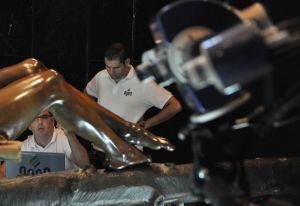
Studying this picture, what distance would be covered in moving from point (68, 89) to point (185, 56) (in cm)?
104

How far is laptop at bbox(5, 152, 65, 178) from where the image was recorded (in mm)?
2652

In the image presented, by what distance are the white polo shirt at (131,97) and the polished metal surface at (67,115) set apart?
1.02m

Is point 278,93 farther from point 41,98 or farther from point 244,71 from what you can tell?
point 41,98

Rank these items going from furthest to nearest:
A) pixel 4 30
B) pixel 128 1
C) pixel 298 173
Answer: pixel 128 1 → pixel 4 30 → pixel 298 173

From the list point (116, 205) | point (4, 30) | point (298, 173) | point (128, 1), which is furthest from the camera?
point (128, 1)

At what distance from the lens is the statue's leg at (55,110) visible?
2.06 meters

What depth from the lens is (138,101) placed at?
3.26 m

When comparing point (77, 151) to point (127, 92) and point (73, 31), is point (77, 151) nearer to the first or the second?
point (127, 92)

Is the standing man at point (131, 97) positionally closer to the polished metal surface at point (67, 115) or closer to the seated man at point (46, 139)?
the seated man at point (46, 139)

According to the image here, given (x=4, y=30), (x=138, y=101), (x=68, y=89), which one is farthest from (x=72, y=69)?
(x=68, y=89)

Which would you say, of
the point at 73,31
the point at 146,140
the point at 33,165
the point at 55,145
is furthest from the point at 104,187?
the point at 73,31

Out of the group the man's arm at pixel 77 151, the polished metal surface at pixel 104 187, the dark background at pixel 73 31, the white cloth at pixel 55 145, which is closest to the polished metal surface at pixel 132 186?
the polished metal surface at pixel 104 187

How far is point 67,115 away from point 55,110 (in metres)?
0.05

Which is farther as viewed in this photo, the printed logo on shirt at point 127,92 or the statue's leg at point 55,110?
the printed logo on shirt at point 127,92
